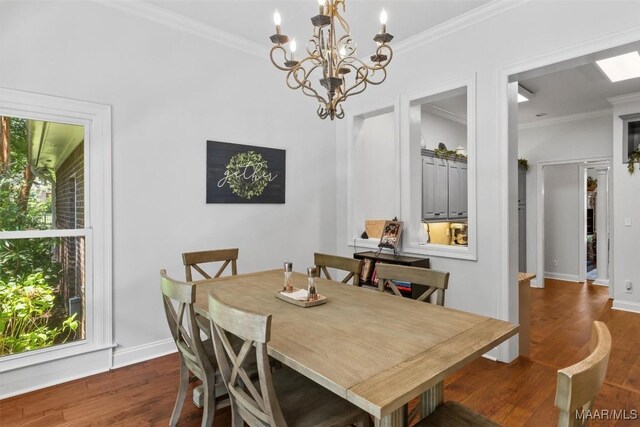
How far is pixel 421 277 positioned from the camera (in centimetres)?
204

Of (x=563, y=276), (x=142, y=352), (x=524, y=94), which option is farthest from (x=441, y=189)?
(x=142, y=352)

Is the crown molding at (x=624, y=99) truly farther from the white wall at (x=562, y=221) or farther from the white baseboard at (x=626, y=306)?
the white baseboard at (x=626, y=306)

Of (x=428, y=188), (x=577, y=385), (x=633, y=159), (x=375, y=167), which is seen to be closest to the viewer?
(x=577, y=385)

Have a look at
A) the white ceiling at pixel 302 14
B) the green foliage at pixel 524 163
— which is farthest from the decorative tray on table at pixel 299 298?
the green foliage at pixel 524 163

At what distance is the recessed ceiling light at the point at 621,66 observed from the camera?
352 centimetres

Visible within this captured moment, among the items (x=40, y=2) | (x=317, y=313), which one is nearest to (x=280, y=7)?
(x=40, y=2)

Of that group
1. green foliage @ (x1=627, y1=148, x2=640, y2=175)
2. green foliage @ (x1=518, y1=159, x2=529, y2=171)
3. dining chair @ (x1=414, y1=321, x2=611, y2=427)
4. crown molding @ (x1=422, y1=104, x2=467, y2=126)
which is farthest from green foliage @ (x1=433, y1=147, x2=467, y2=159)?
dining chair @ (x1=414, y1=321, x2=611, y2=427)

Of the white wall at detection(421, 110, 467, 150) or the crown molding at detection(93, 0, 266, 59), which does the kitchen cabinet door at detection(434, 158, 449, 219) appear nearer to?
the white wall at detection(421, 110, 467, 150)

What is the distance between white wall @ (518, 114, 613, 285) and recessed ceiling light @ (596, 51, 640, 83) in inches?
60.6

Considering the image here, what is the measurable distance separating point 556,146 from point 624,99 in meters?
1.22

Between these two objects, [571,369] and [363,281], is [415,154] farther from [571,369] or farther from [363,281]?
[571,369]

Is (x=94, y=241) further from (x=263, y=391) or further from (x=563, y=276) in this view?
(x=563, y=276)

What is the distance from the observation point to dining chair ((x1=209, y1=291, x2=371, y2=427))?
3.89 feet

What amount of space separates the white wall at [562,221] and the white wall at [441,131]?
1.71 m
